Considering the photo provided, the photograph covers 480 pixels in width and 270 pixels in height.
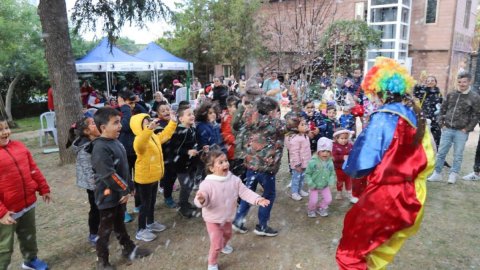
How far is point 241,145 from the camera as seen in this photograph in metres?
4.38

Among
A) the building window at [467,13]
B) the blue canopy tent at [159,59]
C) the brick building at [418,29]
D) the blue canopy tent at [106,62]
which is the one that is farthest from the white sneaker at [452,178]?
the building window at [467,13]

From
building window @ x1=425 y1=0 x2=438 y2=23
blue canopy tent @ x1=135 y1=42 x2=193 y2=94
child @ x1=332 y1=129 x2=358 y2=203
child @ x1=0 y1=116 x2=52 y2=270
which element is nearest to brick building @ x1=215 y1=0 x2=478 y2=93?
building window @ x1=425 y1=0 x2=438 y2=23

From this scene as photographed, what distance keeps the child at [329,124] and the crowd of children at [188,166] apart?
0.02 metres

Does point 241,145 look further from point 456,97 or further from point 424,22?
point 424,22

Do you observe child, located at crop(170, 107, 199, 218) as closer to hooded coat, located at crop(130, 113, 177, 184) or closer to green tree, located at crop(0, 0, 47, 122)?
hooded coat, located at crop(130, 113, 177, 184)

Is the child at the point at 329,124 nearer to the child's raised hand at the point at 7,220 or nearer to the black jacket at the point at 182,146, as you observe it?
the black jacket at the point at 182,146

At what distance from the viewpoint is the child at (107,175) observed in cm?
338

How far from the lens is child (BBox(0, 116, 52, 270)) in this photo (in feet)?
10.5

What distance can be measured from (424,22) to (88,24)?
64.1 feet

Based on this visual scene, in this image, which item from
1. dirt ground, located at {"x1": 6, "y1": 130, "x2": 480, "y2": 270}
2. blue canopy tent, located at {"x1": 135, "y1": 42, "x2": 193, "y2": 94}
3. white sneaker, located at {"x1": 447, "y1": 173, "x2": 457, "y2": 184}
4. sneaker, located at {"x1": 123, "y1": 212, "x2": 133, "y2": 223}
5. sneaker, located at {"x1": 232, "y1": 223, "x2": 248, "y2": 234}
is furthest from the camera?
blue canopy tent, located at {"x1": 135, "y1": 42, "x2": 193, "y2": 94}

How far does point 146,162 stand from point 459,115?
5.09m

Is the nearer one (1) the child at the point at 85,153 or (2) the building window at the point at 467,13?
(1) the child at the point at 85,153

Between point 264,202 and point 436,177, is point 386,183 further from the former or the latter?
point 436,177

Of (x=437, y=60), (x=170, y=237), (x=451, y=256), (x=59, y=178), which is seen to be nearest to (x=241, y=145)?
(x=170, y=237)
